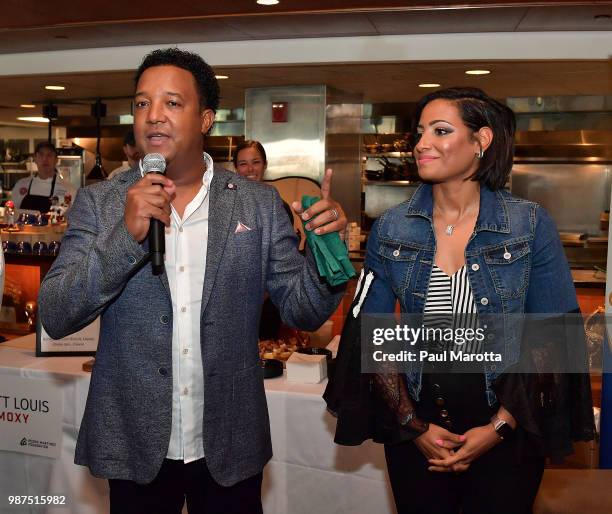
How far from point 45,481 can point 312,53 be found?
3759 millimetres

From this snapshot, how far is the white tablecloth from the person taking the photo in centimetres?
264

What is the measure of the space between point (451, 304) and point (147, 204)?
872 mm

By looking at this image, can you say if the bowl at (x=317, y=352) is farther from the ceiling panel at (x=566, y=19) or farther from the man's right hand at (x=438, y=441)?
the ceiling panel at (x=566, y=19)

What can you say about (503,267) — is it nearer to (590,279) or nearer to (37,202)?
(590,279)

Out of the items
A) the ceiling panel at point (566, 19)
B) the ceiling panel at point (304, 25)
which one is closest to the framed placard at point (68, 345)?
the ceiling panel at point (304, 25)

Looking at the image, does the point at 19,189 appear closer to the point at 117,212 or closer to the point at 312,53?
the point at 312,53

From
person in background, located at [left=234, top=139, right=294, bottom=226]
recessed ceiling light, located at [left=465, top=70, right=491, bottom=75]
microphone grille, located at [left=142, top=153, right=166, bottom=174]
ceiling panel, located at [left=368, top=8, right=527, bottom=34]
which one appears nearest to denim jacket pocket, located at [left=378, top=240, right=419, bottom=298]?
Result: microphone grille, located at [left=142, top=153, right=166, bottom=174]

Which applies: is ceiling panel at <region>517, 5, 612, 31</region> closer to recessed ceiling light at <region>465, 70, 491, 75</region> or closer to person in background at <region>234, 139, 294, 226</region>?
recessed ceiling light at <region>465, 70, 491, 75</region>

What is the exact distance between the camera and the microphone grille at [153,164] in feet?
5.18

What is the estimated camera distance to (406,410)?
199 cm

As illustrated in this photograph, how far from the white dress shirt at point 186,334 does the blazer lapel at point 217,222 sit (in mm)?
32

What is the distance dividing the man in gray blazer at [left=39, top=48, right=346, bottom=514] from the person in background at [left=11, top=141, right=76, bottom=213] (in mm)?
6634

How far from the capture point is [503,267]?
1.95 metres

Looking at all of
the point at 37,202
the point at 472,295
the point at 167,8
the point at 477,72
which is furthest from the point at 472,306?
the point at 37,202
